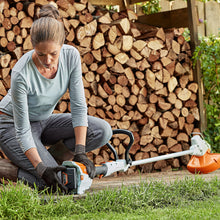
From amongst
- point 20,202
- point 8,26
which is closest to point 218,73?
point 8,26

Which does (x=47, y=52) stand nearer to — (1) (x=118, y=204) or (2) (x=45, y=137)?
(2) (x=45, y=137)

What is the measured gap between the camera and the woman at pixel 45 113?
2.16 meters

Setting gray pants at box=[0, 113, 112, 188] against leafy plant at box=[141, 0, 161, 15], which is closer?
gray pants at box=[0, 113, 112, 188]

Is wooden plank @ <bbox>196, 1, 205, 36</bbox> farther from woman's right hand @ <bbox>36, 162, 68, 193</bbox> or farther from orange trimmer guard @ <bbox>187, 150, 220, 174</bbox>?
woman's right hand @ <bbox>36, 162, 68, 193</bbox>

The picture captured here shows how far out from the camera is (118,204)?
203cm

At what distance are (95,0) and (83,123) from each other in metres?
2.54

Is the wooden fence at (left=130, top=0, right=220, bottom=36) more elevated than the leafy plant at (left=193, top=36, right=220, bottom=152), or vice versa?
the wooden fence at (left=130, top=0, right=220, bottom=36)

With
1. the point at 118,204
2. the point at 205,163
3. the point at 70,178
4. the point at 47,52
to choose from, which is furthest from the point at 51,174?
the point at 205,163

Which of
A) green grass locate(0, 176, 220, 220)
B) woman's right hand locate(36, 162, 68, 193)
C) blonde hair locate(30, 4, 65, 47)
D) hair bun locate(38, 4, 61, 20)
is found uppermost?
hair bun locate(38, 4, 61, 20)

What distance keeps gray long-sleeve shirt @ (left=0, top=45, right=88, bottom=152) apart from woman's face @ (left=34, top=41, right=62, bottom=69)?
14 cm

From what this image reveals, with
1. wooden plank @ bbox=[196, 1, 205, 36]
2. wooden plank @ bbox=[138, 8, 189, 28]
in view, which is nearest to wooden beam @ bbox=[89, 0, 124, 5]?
wooden plank @ bbox=[138, 8, 189, 28]

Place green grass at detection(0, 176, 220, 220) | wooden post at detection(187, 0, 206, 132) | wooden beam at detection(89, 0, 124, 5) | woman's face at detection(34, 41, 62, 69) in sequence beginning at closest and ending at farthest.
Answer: green grass at detection(0, 176, 220, 220), woman's face at detection(34, 41, 62, 69), wooden beam at detection(89, 0, 124, 5), wooden post at detection(187, 0, 206, 132)

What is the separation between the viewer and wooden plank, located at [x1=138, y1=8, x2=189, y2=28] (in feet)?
16.1

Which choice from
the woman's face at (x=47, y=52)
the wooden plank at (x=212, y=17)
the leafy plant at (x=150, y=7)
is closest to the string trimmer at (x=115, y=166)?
the woman's face at (x=47, y=52)
